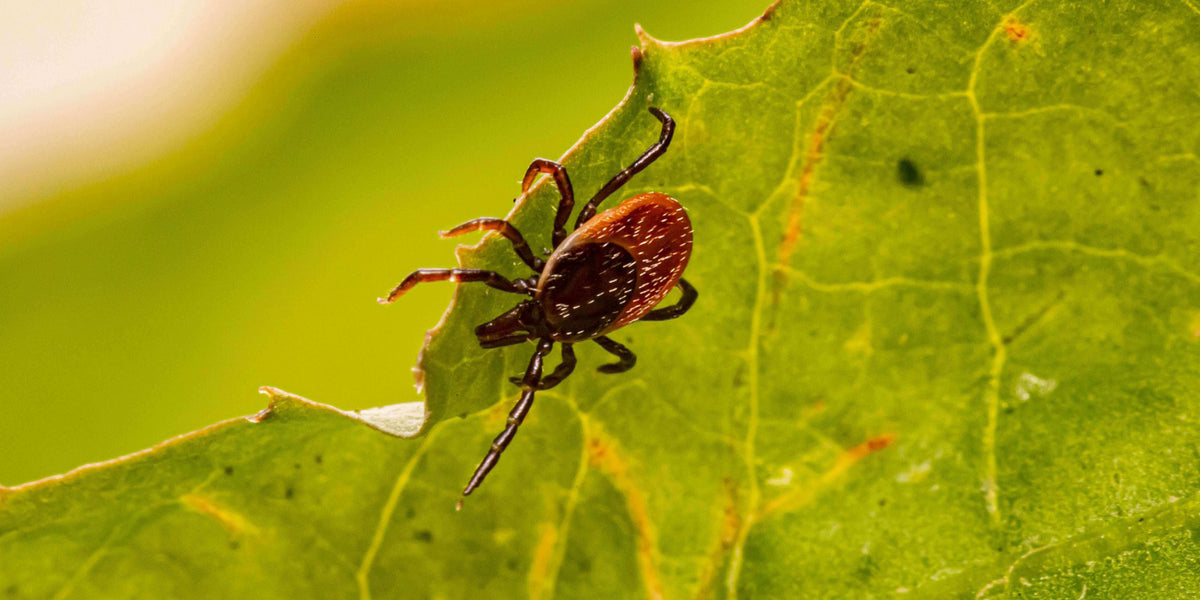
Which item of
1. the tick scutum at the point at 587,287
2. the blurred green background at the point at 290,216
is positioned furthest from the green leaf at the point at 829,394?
the blurred green background at the point at 290,216

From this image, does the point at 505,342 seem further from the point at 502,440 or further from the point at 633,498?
the point at 633,498

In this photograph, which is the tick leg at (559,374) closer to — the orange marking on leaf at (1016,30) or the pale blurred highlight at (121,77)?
the orange marking on leaf at (1016,30)

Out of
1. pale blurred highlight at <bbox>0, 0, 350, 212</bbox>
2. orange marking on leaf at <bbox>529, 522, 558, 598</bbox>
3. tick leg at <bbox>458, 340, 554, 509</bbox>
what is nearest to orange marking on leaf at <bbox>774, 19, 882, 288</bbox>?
tick leg at <bbox>458, 340, 554, 509</bbox>

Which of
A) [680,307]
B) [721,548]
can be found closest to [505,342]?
[680,307]

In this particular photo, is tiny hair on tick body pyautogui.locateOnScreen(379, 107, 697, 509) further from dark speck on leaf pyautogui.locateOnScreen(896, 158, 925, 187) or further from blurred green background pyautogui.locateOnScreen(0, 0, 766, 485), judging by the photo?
blurred green background pyautogui.locateOnScreen(0, 0, 766, 485)

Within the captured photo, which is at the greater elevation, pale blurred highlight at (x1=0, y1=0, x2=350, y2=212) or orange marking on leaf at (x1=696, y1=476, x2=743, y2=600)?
pale blurred highlight at (x1=0, y1=0, x2=350, y2=212)

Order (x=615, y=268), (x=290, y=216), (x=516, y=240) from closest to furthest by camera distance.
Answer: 1. (x=516, y=240)
2. (x=615, y=268)
3. (x=290, y=216)
